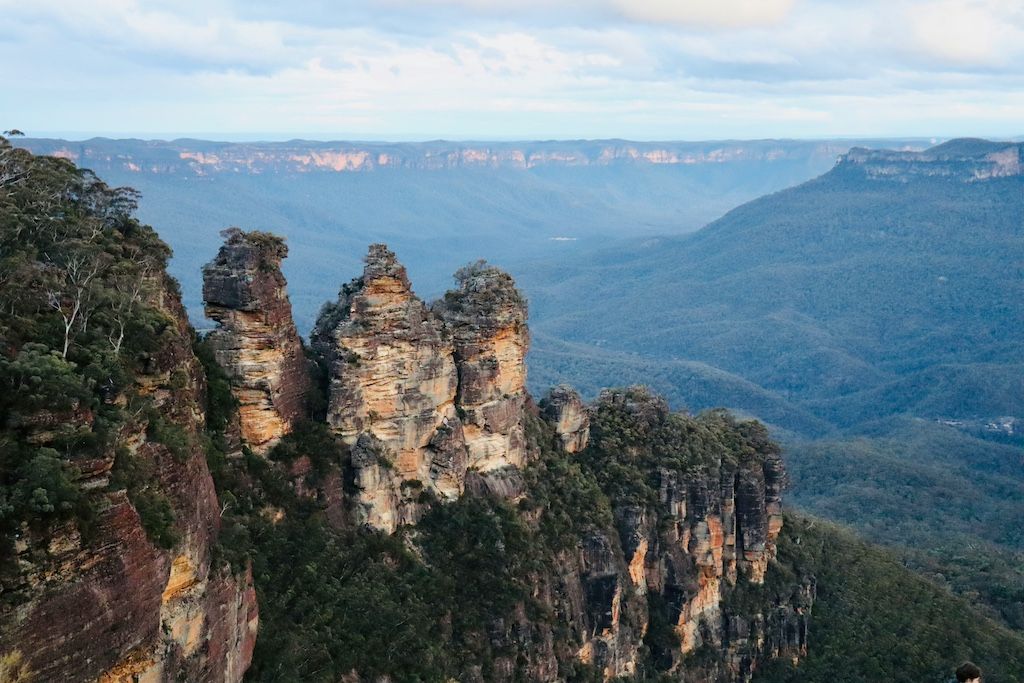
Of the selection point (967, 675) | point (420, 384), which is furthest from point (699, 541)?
point (420, 384)

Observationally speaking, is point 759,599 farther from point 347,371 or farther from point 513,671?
point 347,371

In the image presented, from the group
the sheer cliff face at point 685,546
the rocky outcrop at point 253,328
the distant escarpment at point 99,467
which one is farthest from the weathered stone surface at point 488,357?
the distant escarpment at point 99,467

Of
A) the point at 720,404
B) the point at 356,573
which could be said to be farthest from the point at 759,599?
the point at 720,404

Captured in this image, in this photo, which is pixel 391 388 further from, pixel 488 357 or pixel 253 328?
pixel 253 328

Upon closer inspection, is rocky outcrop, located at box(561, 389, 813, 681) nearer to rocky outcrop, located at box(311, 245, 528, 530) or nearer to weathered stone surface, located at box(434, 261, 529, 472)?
weathered stone surface, located at box(434, 261, 529, 472)

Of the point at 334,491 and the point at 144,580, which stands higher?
the point at 144,580

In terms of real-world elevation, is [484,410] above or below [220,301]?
below
